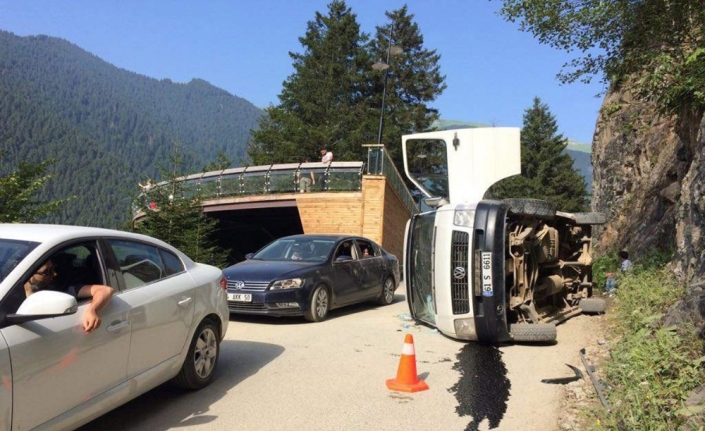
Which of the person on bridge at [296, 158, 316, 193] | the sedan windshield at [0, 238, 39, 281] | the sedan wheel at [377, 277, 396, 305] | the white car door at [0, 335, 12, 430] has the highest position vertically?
the person on bridge at [296, 158, 316, 193]

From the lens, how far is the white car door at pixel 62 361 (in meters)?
3.28

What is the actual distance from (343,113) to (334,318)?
132 ft

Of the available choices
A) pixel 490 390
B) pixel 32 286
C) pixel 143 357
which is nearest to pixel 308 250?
pixel 490 390

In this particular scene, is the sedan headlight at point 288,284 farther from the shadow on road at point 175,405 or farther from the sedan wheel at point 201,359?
the sedan wheel at point 201,359

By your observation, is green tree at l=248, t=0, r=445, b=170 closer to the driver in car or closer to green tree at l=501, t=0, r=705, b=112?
green tree at l=501, t=0, r=705, b=112

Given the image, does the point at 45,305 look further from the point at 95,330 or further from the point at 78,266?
the point at 78,266

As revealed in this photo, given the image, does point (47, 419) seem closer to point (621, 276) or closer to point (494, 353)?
point (494, 353)

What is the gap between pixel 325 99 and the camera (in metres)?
49.7

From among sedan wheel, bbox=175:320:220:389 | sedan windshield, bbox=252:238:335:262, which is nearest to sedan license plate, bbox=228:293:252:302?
sedan windshield, bbox=252:238:335:262

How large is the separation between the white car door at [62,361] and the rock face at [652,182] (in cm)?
→ 724

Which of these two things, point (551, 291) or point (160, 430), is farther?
point (551, 291)

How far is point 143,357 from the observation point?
176 inches

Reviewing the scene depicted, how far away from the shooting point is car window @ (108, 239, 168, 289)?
4539 mm

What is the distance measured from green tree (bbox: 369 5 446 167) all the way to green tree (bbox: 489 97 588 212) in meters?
15.4
